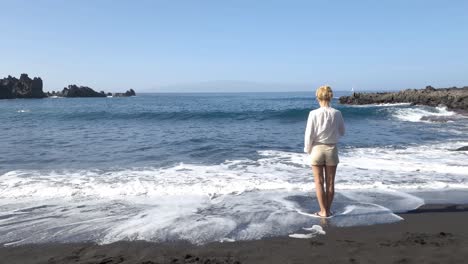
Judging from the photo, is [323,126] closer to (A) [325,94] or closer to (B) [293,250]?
(A) [325,94]

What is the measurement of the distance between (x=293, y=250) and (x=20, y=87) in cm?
10056

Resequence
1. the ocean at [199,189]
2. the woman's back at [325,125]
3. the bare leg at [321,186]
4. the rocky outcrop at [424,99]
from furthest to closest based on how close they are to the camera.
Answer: the rocky outcrop at [424,99], the bare leg at [321,186], the woman's back at [325,125], the ocean at [199,189]

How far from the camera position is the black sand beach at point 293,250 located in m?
3.97

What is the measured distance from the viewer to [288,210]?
574cm

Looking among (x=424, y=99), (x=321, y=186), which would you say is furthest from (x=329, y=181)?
(x=424, y=99)

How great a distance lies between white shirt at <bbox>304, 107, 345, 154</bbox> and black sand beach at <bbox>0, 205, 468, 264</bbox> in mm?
1160

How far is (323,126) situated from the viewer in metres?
5.20

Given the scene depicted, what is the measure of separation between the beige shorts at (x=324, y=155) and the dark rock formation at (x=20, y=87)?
320ft

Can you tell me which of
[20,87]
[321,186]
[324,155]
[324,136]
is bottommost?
[321,186]

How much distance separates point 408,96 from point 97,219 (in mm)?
44129

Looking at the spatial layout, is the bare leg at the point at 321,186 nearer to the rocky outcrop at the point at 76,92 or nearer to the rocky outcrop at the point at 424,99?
the rocky outcrop at the point at 424,99

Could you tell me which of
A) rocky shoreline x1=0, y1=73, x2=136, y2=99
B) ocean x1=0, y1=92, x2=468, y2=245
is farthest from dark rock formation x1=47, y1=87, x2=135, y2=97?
ocean x1=0, y1=92, x2=468, y2=245

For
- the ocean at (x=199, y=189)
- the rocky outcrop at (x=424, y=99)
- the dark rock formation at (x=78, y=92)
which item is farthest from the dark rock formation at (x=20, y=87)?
the ocean at (x=199, y=189)

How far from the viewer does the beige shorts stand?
5.25 metres
